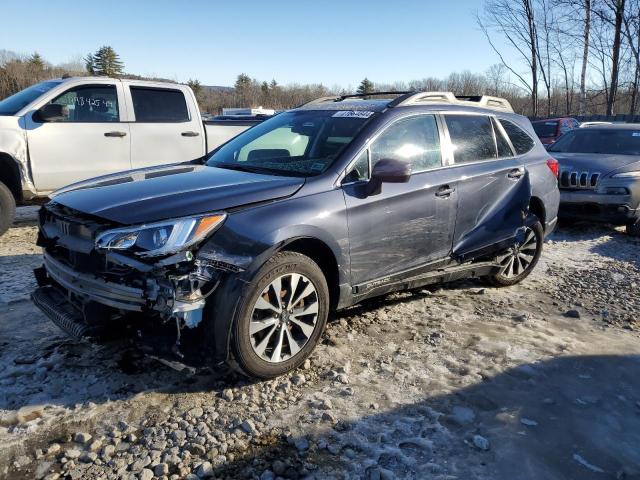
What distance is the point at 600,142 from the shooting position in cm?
913

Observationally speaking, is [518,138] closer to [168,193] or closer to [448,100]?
[448,100]

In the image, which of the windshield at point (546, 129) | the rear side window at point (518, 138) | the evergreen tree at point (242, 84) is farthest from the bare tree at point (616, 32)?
the evergreen tree at point (242, 84)

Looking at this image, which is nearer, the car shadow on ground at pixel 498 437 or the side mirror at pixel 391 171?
the car shadow on ground at pixel 498 437

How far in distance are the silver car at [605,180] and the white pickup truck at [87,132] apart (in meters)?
5.72

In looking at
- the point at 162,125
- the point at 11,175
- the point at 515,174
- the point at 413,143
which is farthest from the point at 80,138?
the point at 515,174

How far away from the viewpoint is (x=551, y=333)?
4270 mm

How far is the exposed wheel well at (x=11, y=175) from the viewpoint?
21.2ft

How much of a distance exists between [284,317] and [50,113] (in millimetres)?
4915

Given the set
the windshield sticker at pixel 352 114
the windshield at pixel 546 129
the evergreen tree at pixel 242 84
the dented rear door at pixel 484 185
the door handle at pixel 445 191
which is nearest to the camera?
the windshield sticker at pixel 352 114

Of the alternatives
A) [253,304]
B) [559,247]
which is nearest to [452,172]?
[253,304]

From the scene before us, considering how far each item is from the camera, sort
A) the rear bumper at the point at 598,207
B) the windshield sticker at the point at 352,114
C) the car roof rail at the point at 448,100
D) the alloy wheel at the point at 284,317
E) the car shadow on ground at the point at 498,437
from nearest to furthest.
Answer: the car shadow on ground at the point at 498,437
the alloy wheel at the point at 284,317
the windshield sticker at the point at 352,114
the car roof rail at the point at 448,100
the rear bumper at the point at 598,207

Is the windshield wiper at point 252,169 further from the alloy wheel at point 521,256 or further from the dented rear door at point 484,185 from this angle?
the alloy wheel at point 521,256

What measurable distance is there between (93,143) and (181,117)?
1393 millimetres

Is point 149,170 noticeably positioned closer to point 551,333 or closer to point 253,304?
point 253,304
